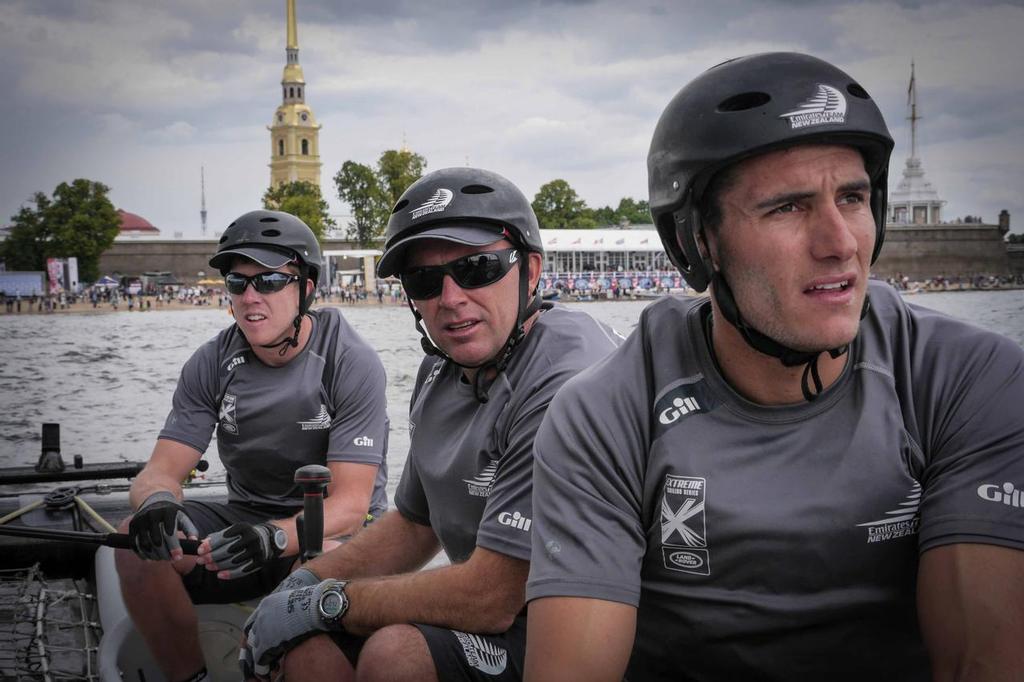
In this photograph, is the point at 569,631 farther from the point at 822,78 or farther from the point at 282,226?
the point at 282,226

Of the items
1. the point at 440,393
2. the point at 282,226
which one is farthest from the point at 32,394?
the point at 440,393

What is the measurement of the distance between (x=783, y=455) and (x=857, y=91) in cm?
77

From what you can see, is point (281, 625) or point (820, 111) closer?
point (820, 111)

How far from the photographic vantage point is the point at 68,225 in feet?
260

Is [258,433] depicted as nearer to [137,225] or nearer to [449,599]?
[449,599]

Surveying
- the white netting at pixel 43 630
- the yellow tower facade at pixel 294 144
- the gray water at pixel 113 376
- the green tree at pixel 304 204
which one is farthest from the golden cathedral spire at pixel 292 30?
the white netting at pixel 43 630

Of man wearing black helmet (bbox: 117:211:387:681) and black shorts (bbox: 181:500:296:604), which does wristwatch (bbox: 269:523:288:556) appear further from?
black shorts (bbox: 181:500:296:604)

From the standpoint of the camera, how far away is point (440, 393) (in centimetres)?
307

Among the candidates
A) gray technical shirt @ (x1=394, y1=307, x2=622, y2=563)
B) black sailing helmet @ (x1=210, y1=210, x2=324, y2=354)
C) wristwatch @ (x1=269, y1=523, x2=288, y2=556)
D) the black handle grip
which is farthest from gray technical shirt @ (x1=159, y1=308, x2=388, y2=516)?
gray technical shirt @ (x1=394, y1=307, x2=622, y2=563)

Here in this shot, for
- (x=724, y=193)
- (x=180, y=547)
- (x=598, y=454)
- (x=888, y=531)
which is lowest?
(x=180, y=547)

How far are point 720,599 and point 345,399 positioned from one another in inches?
112

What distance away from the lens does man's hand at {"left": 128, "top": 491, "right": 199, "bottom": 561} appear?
12.9ft

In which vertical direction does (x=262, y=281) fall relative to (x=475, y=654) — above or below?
above

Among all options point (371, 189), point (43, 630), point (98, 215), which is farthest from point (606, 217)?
point (43, 630)
